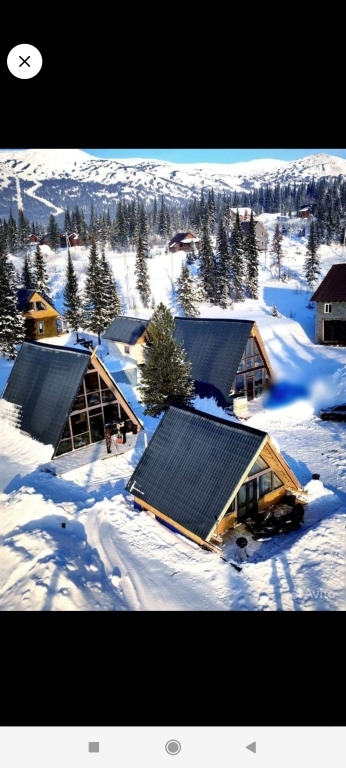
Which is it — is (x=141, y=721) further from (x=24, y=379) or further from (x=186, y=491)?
(x=24, y=379)

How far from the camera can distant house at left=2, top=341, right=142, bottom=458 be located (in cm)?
1087

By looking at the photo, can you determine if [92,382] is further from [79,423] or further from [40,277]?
[40,277]

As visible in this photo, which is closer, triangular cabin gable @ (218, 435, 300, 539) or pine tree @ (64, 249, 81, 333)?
triangular cabin gable @ (218, 435, 300, 539)

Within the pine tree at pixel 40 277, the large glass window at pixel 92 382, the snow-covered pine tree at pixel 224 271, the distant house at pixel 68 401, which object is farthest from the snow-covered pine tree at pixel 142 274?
the large glass window at pixel 92 382

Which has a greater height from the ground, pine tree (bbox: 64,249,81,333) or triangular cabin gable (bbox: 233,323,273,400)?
pine tree (bbox: 64,249,81,333)

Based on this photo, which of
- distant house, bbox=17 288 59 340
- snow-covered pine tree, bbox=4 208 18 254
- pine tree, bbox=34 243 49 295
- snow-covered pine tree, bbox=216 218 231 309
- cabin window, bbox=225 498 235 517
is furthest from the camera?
snow-covered pine tree, bbox=216 218 231 309

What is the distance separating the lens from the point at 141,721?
3074 millimetres

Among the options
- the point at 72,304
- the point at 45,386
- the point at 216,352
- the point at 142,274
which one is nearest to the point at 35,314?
the point at 72,304

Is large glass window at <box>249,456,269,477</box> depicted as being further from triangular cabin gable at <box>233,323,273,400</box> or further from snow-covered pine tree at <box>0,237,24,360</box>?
snow-covered pine tree at <box>0,237,24,360</box>

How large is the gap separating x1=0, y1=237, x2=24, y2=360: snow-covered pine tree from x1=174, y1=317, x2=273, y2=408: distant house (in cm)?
1079

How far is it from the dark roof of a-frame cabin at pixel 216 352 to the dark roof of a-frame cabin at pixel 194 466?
6560 mm

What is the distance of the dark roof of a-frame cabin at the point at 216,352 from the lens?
47.6ft

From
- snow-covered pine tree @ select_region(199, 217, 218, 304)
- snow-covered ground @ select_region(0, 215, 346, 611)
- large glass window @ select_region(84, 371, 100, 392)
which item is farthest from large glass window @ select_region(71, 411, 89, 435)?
snow-covered pine tree @ select_region(199, 217, 218, 304)

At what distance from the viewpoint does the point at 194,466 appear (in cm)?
728
